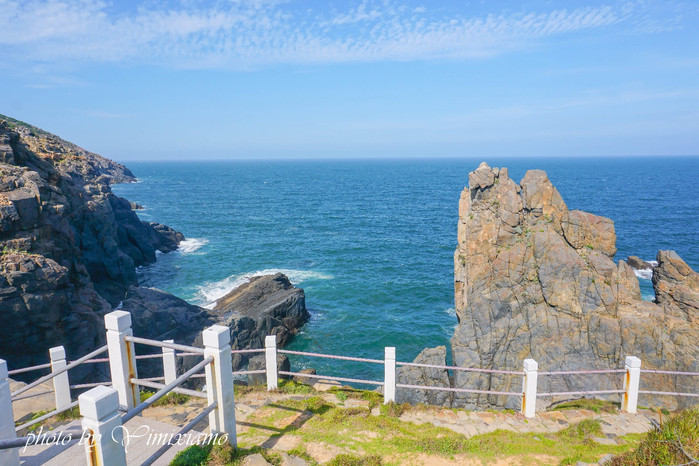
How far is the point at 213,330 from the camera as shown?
7301 mm

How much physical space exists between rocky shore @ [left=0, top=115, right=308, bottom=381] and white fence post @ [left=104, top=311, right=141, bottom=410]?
54.8ft

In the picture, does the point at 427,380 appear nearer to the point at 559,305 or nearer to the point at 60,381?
the point at 559,305

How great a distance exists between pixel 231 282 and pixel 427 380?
28.1m

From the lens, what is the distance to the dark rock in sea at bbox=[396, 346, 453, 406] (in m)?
25.2

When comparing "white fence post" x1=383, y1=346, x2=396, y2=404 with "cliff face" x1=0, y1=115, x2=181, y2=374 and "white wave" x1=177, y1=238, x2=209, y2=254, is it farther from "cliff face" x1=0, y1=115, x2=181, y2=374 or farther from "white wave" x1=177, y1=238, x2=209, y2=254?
"white wave" x1=177, y1=238, x2=209, y2=254

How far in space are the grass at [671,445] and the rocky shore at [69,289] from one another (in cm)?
2393

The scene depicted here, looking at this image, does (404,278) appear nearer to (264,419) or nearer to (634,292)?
(634,292)

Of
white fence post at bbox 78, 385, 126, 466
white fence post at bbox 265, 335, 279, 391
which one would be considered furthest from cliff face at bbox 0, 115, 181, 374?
white fence post at bbox 78, 385, 126, 466

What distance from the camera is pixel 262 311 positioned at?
35.9 meters

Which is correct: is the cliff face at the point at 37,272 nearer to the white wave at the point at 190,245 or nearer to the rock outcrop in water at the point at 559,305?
the rock outcrop in water at the point at 559,305

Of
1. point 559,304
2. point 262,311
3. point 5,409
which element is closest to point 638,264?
point 559,304

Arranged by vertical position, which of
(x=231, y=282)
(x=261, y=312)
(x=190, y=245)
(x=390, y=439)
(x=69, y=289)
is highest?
(x=390, y=439)

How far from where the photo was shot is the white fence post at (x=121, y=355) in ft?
26.6

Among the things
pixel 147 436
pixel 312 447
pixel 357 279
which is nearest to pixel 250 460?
pixel 312 447
